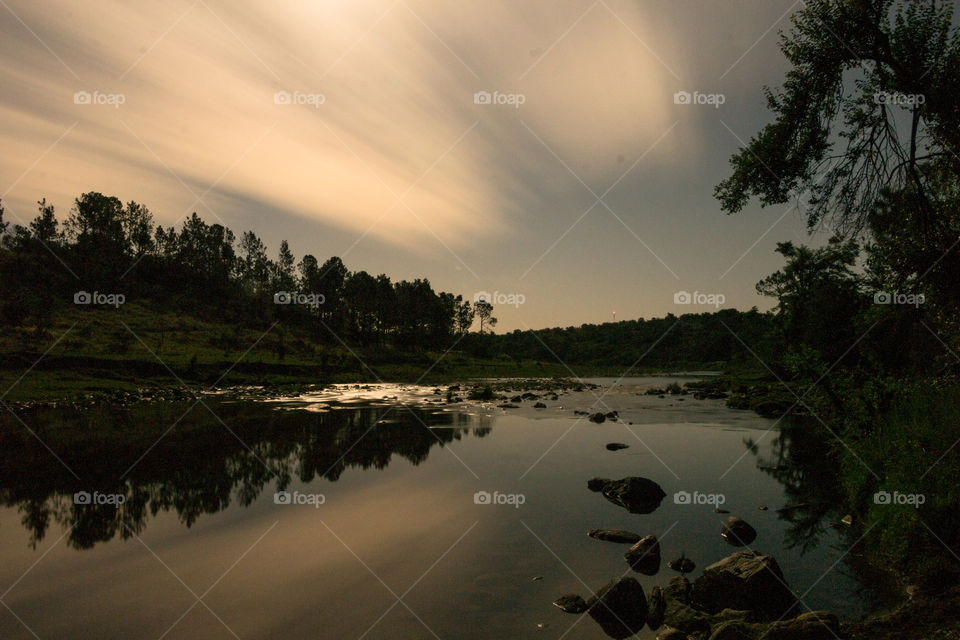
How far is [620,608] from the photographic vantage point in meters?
10.3

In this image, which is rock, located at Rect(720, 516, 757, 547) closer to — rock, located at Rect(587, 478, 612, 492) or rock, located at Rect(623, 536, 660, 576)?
rock, located at Rect(623, 536, 660, 576)

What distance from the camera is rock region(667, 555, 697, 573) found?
500 inches

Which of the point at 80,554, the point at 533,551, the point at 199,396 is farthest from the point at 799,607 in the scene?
the point at 199,396

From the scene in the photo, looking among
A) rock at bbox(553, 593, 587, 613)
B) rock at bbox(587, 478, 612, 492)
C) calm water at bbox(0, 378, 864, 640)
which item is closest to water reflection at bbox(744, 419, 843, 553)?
calm water at bbox(0, 378, 864, 640)

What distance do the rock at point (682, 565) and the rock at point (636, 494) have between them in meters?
4.74

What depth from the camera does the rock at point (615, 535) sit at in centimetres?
→ 1476

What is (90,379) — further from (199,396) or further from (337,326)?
(337,326)

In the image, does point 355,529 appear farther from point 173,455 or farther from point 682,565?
point 173,455

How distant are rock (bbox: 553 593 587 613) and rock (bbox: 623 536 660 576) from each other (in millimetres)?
2535

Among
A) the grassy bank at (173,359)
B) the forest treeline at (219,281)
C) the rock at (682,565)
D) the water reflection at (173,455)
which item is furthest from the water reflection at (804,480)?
the forest treeline at (219,281)

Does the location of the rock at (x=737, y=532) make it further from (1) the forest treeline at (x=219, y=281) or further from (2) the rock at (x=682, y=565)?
(1) the forest treeline at (x=219, y=281)

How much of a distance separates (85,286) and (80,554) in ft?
422

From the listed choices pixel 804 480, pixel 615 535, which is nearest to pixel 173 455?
pixel 615 535

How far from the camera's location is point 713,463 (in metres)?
25.9
